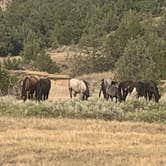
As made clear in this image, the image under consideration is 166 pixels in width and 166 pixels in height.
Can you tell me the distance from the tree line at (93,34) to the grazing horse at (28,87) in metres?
22.9

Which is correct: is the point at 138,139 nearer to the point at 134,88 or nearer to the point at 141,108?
the point at 141,108

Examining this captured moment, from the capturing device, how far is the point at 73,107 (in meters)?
26.3

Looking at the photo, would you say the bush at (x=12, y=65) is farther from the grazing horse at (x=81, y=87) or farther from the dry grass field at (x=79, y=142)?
the dry grass field at (x=79, y=142)

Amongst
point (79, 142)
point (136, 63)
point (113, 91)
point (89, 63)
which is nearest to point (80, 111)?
point (113, 91)

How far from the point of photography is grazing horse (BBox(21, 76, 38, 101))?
30883 mm

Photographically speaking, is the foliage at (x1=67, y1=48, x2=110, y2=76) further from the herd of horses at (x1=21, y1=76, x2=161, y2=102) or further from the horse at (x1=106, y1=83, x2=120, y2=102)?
the horse at (x1=106, y1=83, x2=120, y2=102)

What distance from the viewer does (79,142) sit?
18.4 metres

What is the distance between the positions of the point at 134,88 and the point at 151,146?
48.0 feet

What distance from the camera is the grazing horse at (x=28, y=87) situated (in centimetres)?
3088

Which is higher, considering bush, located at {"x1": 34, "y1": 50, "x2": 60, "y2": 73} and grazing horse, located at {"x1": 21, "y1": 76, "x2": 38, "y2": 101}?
grazing horse, located at {"x1": 21, "y1": 76, "x2": 38, "y2": 101}

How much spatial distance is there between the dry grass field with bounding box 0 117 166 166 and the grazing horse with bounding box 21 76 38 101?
274 inches

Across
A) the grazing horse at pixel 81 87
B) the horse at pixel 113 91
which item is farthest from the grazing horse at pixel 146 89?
the grazing horse at pixel 81 87

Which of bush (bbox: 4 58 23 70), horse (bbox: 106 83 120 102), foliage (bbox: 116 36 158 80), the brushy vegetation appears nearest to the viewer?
the brushy vegetation

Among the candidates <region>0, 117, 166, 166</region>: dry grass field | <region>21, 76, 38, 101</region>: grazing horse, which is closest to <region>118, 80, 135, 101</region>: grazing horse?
<region>21, 76, 38, 101</region>: grazing horse
